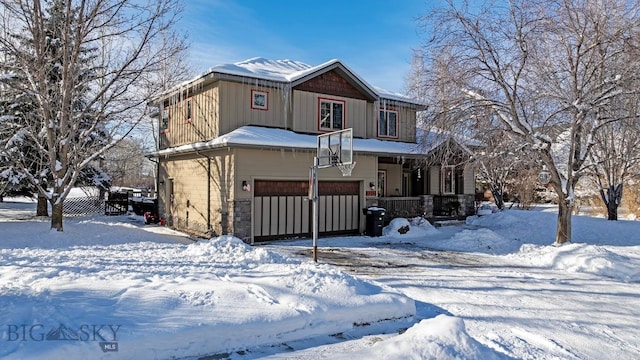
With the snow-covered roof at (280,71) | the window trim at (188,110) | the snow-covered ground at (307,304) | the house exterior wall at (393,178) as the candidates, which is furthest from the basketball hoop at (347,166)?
the house exterior wall at (393,178)

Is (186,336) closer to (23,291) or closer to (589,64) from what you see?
(23,291)

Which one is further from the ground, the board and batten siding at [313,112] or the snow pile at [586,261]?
the board and batten siding at [313,112]

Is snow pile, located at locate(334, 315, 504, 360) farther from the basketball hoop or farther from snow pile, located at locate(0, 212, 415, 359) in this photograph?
the basketball hoop

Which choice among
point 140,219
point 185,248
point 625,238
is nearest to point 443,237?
point 625,238

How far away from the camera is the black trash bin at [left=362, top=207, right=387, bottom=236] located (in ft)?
46.8

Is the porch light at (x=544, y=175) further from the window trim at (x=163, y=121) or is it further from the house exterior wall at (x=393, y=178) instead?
the window trim at (x=163, y=121)

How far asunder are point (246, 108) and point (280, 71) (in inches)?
100.0

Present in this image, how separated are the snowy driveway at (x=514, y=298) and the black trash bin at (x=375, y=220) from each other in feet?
9.19

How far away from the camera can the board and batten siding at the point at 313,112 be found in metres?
14.4

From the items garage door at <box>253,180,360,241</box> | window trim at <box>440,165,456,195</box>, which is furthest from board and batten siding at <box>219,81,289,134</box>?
window trim at <box>440,165,456,195</box>

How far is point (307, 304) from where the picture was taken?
5.41 metres

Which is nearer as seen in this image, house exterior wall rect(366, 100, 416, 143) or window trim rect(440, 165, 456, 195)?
house exterior wall rect(366, 100, 416, 143)

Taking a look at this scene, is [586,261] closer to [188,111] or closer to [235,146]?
[235,146]

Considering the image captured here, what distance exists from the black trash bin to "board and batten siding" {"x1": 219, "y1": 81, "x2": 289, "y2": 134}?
432 cm
